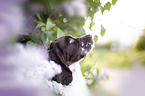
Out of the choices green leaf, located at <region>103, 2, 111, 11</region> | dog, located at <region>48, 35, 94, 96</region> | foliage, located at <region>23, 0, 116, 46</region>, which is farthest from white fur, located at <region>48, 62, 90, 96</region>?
green leaf, located at <region>103, 2, 111, 11</region>

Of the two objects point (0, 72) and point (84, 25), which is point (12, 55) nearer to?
point (0, 72)

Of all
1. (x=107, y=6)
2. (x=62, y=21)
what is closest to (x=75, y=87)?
(x=62, y=21)

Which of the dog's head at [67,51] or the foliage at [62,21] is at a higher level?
the foliage at [62,21]

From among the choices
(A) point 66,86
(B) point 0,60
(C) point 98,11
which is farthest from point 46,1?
(C) point 98,11

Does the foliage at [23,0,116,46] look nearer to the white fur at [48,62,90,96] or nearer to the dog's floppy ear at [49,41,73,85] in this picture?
the dog's floppy ear at [49,41,73,85]

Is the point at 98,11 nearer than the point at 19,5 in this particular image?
No

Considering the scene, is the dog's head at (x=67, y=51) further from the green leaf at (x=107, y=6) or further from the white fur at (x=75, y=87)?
the green leaf at (x=107, y=6)

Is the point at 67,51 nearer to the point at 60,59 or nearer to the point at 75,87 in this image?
the point at 60,59

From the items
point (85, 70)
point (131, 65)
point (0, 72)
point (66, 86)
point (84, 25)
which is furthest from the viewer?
point (131, 65)

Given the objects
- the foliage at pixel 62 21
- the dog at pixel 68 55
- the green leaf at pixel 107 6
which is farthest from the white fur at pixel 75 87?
the green leaf at pixel 107 6
